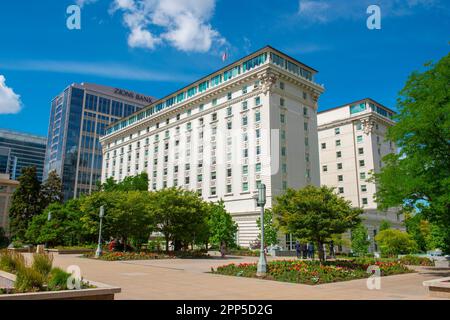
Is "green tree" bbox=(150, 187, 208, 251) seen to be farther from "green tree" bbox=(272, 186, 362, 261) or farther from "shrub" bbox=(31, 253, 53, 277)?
"shrub" bbox=(31, 253, 53, 277)

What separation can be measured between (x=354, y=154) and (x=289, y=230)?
186 feet

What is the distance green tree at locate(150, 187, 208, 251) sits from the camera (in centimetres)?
3481

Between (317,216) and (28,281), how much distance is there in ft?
53.4

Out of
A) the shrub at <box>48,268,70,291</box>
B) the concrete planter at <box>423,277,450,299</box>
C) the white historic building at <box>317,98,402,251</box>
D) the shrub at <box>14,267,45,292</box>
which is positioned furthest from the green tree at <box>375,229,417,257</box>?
the shrub at <box>14,267,45,292</box>

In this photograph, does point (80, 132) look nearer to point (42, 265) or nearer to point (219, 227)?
point (219, 227)

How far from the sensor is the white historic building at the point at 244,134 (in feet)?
175

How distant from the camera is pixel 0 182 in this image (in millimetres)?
99688

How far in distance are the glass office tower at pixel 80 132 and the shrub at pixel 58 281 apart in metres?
114

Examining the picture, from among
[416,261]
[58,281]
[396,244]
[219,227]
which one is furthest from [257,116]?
[58,281]

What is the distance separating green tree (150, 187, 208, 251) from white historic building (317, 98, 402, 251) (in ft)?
138

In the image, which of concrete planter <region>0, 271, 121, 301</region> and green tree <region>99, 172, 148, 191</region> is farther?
green tree <region>99, 172, 148, 191</region>

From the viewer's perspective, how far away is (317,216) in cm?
2120
